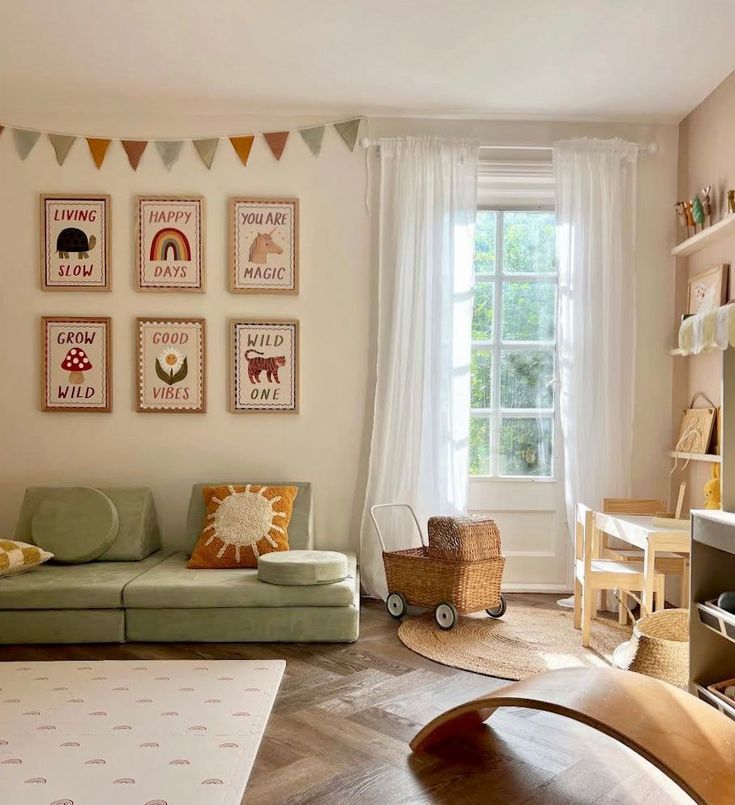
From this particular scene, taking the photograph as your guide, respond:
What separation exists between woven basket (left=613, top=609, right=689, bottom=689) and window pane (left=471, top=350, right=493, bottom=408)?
71.3 inches

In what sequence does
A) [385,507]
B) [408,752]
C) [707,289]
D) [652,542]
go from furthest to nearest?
[385,507] → [707,289] → [652,542] → [408,752]

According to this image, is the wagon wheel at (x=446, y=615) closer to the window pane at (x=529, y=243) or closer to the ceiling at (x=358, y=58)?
the window pane at (x=529, y=243)

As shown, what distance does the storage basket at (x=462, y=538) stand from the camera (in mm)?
3721

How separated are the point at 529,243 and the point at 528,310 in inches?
15.7

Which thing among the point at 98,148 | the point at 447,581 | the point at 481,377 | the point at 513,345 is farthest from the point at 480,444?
the point at 98,148

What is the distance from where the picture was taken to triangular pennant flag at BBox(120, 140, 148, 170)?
438cm

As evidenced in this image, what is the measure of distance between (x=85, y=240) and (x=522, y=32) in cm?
258

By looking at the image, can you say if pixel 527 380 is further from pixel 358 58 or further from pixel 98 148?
pixel 98 148

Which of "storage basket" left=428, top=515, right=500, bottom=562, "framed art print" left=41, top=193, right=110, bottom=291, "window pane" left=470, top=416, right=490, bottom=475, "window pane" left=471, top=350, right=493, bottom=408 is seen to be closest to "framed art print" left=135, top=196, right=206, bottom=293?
"framed art print" left=41, top=193, right=110, bottom=291

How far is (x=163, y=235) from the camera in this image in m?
4.40

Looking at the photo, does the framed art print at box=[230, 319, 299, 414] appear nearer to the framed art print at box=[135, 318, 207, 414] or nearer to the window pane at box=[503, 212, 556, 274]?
the framed art print at box=[135, 318, 207, 414]

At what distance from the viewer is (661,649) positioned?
2.87m

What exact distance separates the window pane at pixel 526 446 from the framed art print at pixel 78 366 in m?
2.31

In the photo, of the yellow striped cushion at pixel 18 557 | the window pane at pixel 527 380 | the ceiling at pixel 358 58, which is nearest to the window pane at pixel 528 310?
the window pane at pixel 527 380
